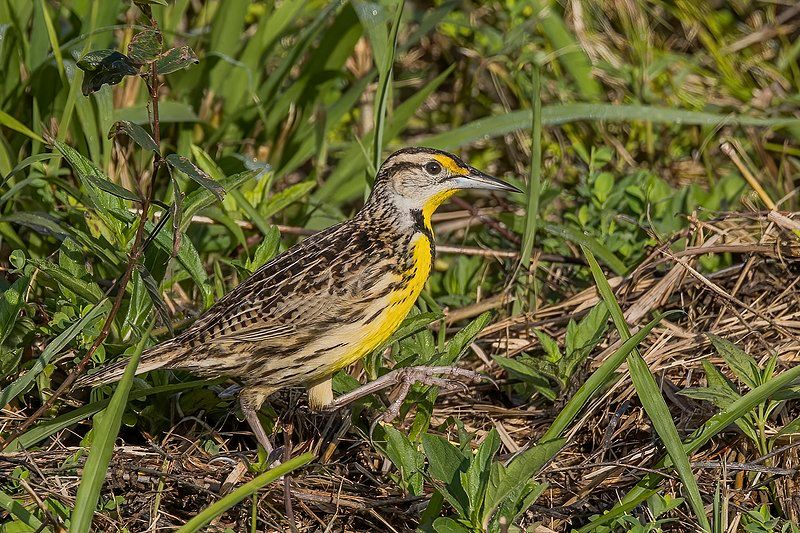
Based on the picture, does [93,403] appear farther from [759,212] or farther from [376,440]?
[759,212]

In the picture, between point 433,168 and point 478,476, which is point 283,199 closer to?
point 433,168

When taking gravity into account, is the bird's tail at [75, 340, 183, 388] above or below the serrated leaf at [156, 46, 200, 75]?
below

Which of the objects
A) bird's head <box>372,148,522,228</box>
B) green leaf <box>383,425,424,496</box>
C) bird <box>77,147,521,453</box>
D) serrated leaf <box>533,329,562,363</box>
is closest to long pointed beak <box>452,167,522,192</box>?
bird's head <box>372,148,522,228</box>

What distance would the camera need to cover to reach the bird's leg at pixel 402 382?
3.90 metres

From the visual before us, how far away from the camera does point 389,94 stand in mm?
5219

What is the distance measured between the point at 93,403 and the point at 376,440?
966mm

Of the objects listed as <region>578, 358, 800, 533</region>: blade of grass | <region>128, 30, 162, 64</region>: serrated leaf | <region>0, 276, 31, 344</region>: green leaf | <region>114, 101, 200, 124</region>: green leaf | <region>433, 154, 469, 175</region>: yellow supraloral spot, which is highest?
<region>128, 30, 162, 64</region>: serrated leaf

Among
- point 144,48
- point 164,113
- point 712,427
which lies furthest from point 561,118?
point 144,48

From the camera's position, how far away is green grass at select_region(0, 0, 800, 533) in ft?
11.7

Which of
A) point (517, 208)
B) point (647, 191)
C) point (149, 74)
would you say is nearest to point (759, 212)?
point (647, 191)

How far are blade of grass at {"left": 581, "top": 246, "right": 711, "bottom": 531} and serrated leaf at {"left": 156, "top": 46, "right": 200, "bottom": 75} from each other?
141cm

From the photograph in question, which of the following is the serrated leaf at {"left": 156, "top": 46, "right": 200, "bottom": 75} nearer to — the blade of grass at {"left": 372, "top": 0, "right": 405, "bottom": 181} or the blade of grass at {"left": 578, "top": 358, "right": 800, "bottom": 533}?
the blade of grass at {"left": 372, "top": 0, "right": 405, "bottom": 181}

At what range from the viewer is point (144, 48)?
3127 mm

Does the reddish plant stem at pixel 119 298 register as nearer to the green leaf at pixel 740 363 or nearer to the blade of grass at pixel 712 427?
the blade of grass at pixel 712 427
